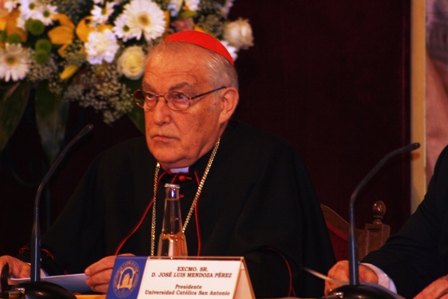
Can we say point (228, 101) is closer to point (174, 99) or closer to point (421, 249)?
point (174, 99)

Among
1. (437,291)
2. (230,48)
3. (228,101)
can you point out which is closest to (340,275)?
(437,291)

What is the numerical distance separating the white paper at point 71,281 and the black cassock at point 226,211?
1.81ft

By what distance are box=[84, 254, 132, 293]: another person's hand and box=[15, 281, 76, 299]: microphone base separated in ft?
0.99

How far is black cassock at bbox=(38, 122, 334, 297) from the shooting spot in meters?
3.91

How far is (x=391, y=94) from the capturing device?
220 inches

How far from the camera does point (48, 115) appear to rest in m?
4.77

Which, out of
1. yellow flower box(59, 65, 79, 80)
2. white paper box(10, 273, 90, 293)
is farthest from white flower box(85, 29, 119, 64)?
white paper box(10, 273, 90, 293)

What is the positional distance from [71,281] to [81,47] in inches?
54.3

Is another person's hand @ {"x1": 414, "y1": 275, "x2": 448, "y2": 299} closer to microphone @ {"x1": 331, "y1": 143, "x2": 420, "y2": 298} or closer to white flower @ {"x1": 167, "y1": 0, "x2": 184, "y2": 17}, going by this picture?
microphone @ {"x1": 331, "y1": 143, "x2": 420, "y2": 298}

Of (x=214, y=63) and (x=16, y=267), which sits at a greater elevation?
(x=214, y=63)

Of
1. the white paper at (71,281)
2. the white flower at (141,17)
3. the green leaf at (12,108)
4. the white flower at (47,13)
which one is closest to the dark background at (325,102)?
the green leaf at (12,108)

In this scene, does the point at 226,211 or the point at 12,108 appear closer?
the point at 226,211

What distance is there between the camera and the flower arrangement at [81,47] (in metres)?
4.56

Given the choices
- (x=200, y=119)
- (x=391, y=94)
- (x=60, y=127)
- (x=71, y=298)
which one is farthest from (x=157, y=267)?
(x=391, y=94)
